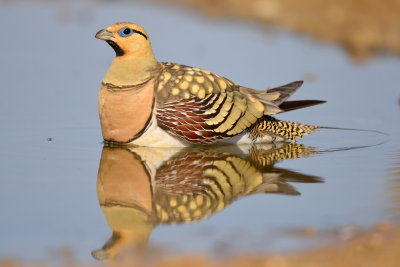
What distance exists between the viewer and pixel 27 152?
846 cm

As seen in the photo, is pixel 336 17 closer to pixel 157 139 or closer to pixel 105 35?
pixel 105 35

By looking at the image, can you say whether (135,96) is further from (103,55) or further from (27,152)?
(103,55)

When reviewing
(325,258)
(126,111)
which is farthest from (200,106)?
(325,258)

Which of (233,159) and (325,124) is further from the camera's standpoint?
(325,124)

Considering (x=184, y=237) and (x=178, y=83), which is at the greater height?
(x=178, y=83)

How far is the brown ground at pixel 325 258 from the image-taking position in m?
5.54

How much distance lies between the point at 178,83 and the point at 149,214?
243 cm

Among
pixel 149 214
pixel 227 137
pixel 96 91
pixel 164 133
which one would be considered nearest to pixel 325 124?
pixel 227 137

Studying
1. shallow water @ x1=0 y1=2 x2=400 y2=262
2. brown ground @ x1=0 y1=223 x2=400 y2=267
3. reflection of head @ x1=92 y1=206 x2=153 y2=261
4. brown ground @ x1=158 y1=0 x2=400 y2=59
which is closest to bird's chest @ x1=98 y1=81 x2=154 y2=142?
shallow water @ x1=0 y1=2 x2=400 y2=262

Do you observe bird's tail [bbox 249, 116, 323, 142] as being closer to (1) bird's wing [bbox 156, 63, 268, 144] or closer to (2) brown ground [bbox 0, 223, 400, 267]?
(1) bird's wing [bbox 156, 63, 268, 144]

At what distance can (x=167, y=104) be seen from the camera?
8.61 metres

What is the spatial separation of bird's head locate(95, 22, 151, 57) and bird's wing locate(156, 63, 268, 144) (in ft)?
1.07

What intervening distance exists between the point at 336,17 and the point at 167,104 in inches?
265

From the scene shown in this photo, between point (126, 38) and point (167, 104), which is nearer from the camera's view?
point (167, 104)
